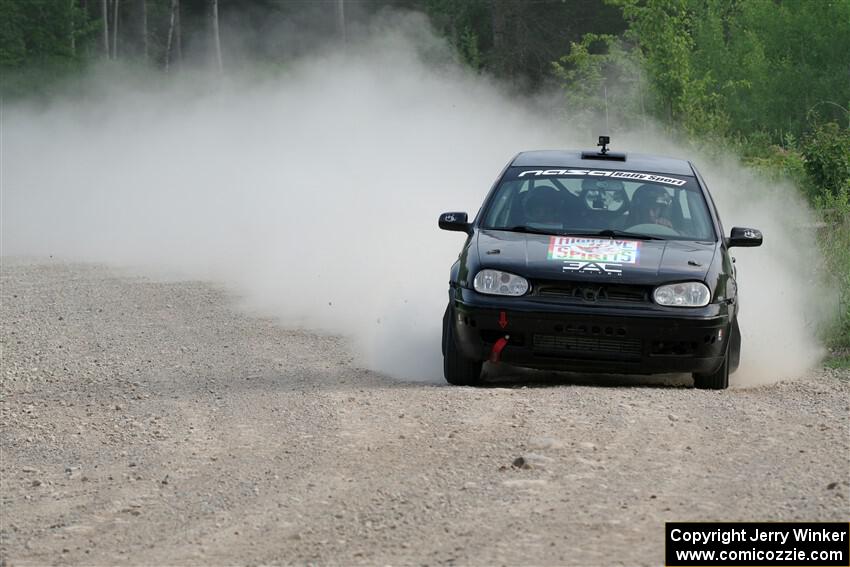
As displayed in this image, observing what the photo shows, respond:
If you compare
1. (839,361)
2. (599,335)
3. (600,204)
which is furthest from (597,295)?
(839,361)

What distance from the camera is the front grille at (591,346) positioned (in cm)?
923

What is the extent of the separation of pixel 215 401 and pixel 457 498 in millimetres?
3202

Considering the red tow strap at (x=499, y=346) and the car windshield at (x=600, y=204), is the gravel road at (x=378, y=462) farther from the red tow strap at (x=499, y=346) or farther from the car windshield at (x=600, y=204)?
the car windshield at (x=600, y=204)

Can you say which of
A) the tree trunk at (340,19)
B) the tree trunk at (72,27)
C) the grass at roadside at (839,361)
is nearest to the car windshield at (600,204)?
the grass at roadside at (839,361)

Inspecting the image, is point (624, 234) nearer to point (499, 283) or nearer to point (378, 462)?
point (499, 283)

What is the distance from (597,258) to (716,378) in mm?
1107

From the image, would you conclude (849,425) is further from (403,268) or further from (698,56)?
(698,56)

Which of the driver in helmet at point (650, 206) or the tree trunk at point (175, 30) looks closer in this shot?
the driver in helmet at point (650, 206)

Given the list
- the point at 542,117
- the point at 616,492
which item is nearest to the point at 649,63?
the point at 542,117

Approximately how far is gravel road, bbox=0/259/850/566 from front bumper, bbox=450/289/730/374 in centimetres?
21

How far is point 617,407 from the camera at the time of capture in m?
8.70

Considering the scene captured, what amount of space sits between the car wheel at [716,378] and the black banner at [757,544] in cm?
347

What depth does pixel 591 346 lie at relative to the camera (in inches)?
364

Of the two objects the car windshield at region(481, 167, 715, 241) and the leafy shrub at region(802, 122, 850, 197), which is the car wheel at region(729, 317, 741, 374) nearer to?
the car windshield at region(481, 167, 715, 241)
